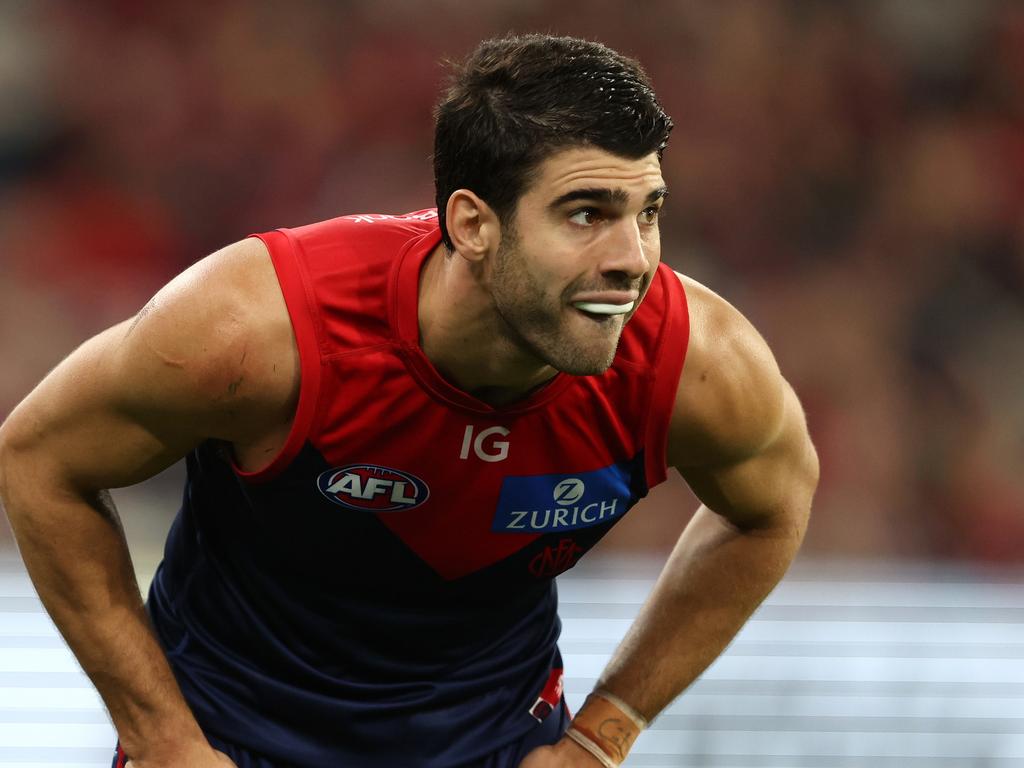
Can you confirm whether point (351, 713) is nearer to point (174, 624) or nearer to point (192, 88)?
point (174, 624)

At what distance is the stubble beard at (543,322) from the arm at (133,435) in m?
0.33

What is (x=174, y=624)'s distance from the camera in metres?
2.60

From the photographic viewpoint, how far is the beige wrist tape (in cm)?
261

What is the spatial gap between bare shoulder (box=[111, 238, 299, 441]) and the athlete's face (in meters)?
0.34

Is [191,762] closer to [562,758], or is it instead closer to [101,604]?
[101,604]

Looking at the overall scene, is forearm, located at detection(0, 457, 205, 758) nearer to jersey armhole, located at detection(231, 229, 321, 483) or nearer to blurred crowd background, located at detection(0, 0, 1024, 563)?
jersey armhole, located at detection(231, 229, 321, 483)

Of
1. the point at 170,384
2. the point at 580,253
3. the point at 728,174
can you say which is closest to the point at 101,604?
the point at 170,384

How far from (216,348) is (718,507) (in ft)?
3.17

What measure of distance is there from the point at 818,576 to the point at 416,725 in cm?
305

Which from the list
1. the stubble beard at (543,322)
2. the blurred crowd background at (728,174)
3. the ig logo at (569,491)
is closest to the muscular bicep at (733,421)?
the ig logo at (569,491)

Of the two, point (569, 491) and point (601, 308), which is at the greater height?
point (601, 308)

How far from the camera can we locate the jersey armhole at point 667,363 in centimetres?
230

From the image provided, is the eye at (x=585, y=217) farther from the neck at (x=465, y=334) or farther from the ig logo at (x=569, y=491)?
the ig logo at (x=569, y=491)

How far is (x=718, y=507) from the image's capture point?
8.56 feet
